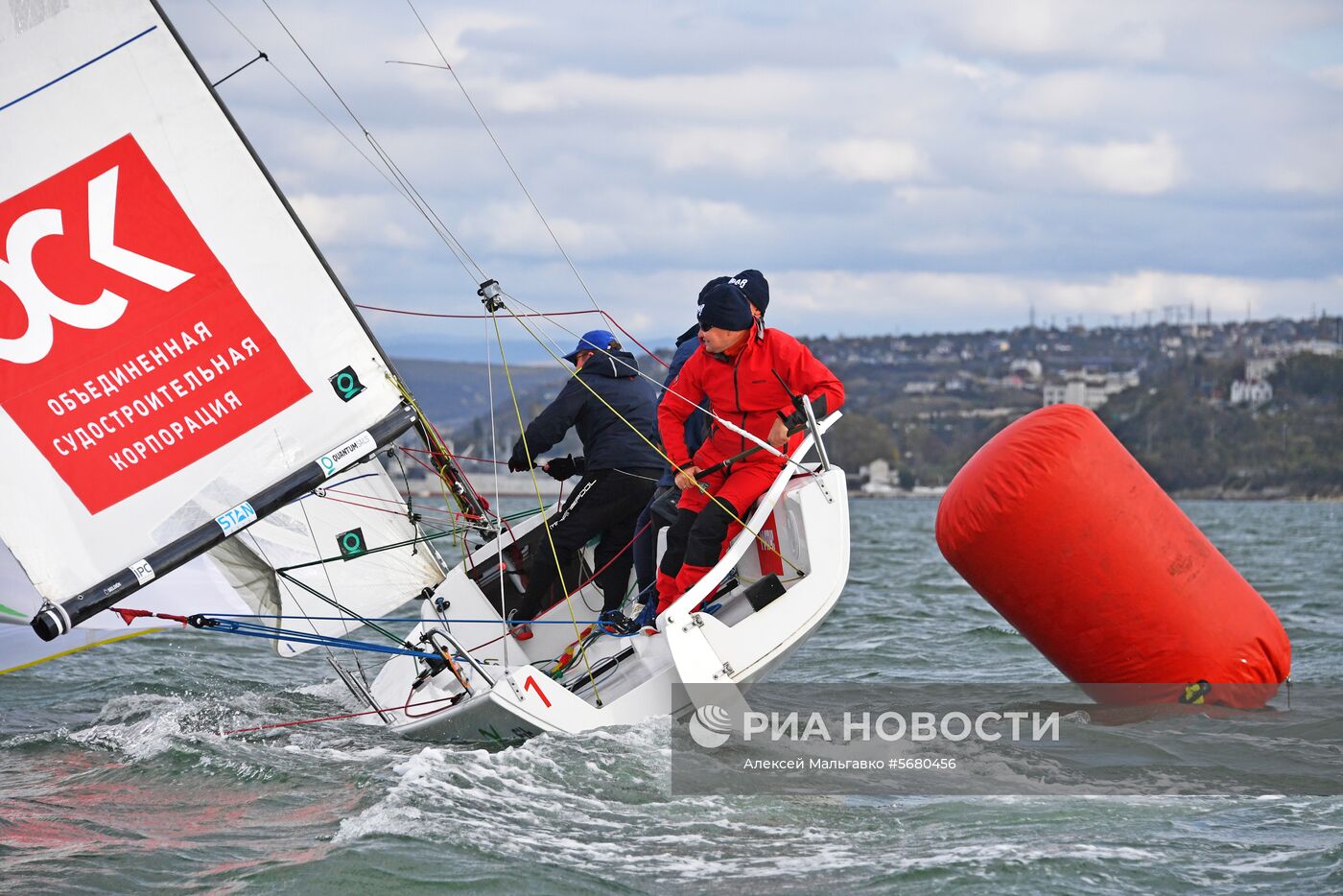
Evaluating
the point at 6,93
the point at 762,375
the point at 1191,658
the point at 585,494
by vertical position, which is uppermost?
the point at 6,93

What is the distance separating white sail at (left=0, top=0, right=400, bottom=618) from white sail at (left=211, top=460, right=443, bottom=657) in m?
1.46

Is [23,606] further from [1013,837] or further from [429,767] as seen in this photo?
[1013,837]

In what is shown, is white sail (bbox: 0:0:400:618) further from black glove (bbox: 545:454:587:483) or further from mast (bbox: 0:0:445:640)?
black glove (bbox: 545:454:587:483)

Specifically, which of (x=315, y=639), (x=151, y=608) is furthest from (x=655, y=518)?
(x=151, y=608)

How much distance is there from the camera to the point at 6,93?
477 centimetres

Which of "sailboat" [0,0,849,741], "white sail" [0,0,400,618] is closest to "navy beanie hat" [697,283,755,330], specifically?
"sailboat" [0,0,849,741]

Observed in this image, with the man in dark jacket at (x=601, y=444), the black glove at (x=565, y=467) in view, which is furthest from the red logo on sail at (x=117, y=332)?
the black glove at (x=565, y=467)

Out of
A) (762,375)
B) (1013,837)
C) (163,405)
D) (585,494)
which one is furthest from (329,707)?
(1013,837)

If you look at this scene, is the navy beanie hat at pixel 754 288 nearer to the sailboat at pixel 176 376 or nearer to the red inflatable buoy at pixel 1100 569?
the sailboat at pixel 176 376

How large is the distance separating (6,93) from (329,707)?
305 cm

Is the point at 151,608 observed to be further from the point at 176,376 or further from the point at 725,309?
the point at 725,309

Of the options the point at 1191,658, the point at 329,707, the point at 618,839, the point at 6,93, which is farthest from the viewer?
the point at 329,707

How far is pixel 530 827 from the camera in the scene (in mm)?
4328

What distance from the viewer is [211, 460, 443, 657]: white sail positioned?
6.57 meters
